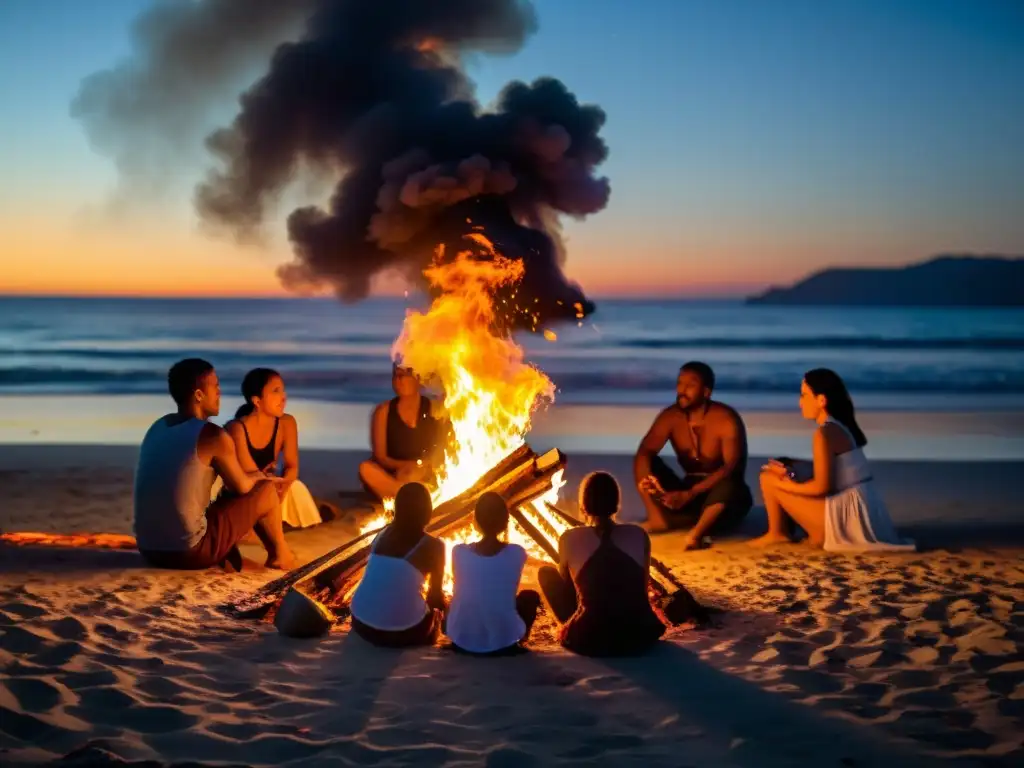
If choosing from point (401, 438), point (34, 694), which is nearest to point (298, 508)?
point (401, 438)

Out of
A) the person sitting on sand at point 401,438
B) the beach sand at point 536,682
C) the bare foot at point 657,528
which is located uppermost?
the person sitting on sand at point 401,438

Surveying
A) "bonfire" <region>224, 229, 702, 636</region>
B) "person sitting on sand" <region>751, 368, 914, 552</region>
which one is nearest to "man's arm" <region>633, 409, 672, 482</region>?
"bonfire" <region>224, 229, 702, 636</region>

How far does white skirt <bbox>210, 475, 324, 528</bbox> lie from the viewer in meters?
8.91

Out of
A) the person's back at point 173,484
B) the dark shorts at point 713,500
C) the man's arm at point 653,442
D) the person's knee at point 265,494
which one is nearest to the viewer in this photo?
the person's back at point 173,484

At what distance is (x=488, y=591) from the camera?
5371 millimetres

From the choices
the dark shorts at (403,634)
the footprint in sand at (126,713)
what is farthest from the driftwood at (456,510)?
the footprint in sand at (126,713)

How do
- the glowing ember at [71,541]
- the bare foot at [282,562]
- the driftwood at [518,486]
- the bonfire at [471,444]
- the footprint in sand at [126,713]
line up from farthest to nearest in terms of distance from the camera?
1. the glowing ember at [71,541]
2. the bare foot at [282,562]
3. the driftwood at [518,486]
4. the bonfire at [471,444]
5. the footprint in sand at [126,713]

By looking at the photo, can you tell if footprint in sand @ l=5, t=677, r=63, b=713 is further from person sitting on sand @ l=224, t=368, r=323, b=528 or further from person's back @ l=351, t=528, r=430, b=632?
person sitting on sand @ l=224, t=368, r=323, b=528

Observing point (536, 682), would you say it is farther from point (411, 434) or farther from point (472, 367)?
point (411, 434)

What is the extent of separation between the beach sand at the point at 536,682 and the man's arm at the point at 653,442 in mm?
1477

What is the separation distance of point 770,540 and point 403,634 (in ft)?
12.7

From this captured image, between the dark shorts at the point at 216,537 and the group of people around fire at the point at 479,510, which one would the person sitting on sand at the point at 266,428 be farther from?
the dark shorts at the point at 216,537

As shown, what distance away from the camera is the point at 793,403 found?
21641 millimetres

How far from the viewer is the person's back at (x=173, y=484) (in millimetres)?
6562
